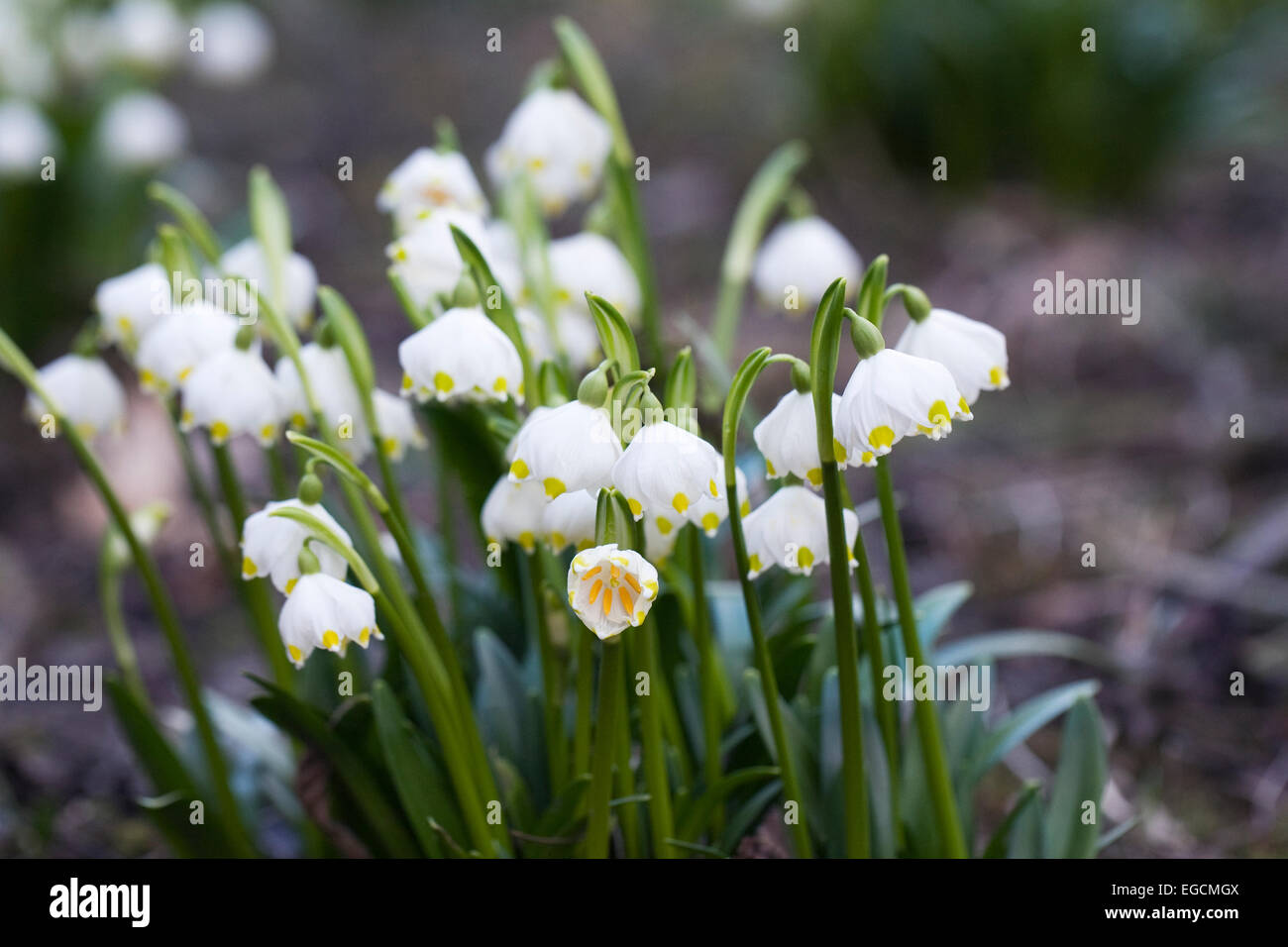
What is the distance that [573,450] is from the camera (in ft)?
3.31

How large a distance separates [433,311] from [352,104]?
396 centimetres

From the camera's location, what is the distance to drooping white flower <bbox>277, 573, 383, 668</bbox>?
43.4 inches

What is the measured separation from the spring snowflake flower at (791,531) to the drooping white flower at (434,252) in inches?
17.1

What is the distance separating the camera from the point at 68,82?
3.53 metres

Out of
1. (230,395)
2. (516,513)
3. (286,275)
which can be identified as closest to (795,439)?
(516,513)

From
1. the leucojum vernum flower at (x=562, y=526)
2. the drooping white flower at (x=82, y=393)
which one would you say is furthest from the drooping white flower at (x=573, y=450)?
the drooping white flower at (x=82, y=393)

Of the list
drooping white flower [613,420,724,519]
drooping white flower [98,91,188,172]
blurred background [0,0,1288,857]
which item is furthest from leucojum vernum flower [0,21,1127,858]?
drooping white flower [98,91,188,172]

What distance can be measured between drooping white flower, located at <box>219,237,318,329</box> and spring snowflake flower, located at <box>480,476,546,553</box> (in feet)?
1.34

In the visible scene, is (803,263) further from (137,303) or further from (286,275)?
(137,303)

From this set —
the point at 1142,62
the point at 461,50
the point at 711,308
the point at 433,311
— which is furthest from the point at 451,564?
the point at 461,50

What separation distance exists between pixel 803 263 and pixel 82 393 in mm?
924

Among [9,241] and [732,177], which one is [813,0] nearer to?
[732,177]

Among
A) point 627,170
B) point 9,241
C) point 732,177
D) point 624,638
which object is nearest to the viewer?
point 624,638

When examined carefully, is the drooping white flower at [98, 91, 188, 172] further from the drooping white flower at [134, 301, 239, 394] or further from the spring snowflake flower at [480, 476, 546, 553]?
the spring snowflake flower at [480, 476, 546, 553]
